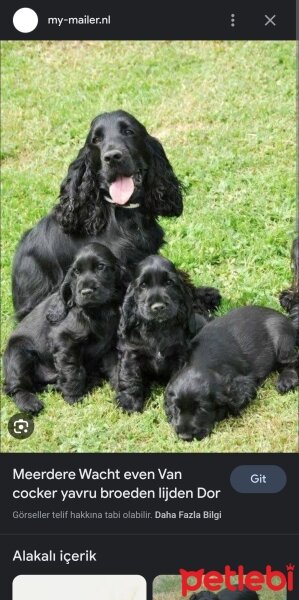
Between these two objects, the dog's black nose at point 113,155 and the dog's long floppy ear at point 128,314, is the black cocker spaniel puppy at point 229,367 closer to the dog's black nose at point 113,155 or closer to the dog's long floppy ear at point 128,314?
the dog's long floppy ear at point 128,314

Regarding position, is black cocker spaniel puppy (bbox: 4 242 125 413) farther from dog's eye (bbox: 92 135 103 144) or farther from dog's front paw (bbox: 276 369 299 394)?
dog's front paw (bbox: 276 369 299 394)

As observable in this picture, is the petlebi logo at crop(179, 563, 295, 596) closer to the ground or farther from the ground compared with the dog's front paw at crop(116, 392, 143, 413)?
closer to the ground

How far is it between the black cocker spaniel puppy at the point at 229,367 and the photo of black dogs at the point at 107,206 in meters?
0.77

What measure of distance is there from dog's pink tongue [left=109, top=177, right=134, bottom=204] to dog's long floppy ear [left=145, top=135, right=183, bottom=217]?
243 millimetres

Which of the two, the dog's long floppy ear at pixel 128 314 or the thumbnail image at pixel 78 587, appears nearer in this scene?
the thumbnail image at pixel 78 587

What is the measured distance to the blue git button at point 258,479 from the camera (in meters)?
4.52

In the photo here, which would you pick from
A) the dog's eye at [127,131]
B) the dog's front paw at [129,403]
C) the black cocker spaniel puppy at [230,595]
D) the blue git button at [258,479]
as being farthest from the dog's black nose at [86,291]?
the black cocker spaniel puppy at [230,595]

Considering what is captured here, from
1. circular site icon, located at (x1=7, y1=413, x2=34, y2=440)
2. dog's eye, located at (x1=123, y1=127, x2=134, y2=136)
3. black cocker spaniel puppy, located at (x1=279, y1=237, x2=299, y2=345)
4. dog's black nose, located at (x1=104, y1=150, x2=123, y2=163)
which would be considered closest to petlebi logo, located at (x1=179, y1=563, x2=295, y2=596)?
circular site icon, located at (x1=7, y1=413, x2=34, y2=440)

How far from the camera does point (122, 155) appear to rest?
596cm

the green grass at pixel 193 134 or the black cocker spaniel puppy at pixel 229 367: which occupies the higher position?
the green grass at pixel 193 134

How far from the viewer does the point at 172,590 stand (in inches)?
165

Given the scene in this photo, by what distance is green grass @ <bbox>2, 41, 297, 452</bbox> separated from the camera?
25.3ft

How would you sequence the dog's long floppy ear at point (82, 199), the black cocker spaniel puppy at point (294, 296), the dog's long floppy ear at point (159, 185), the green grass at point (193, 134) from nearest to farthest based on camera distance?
the dog's long floppy ear at point (82, 199) → the dog's long floppy ear at point (159, 185) → the black cocker spaniel puppy at point (294, 296) → the green grass at point (193, 134)

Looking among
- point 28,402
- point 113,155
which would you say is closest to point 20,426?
point 28,402
